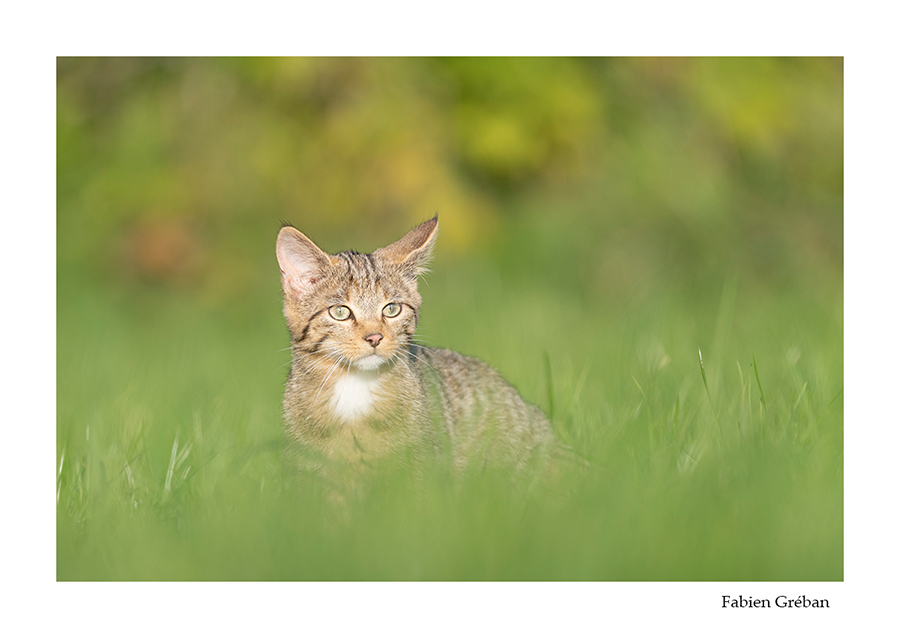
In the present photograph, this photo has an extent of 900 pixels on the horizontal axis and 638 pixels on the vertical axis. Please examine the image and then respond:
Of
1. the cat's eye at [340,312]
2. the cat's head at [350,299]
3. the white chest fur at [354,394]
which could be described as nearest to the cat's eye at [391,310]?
the cat's head at [350,299]

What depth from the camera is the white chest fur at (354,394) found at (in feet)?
11.2

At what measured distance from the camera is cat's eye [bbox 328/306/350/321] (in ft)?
11.3

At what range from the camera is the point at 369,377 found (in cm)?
346

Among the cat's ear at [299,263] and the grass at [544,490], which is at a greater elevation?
the cat's ear at [299,263]

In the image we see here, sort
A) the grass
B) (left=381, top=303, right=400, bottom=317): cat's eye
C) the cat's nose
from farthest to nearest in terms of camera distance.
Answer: (left=381, top=303, right=400, bottom=317): cat's eye
the cat's nose
the grass

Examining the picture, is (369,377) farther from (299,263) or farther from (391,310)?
(299,263)

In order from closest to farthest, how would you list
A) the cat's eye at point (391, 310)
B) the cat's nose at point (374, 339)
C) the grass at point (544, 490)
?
the grass at point (544, 490), the cat's nose at point (374, 339), the cat's eye at point (391, 310)

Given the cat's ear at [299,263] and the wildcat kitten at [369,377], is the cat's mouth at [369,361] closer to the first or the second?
the wildcat kitten at [369,377]

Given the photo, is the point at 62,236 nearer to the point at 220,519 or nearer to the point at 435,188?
the point at 435,188

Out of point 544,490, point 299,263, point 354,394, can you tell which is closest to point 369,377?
point 354,394

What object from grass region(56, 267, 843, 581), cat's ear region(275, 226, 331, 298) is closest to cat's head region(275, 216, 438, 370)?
cat's ear region(275, 226, 331, 298)

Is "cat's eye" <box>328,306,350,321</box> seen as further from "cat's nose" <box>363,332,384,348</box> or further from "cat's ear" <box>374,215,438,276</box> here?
"cat's ear" <box>374,215,438,276</box>

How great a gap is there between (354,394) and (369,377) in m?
0.10

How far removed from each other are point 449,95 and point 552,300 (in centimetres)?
199
